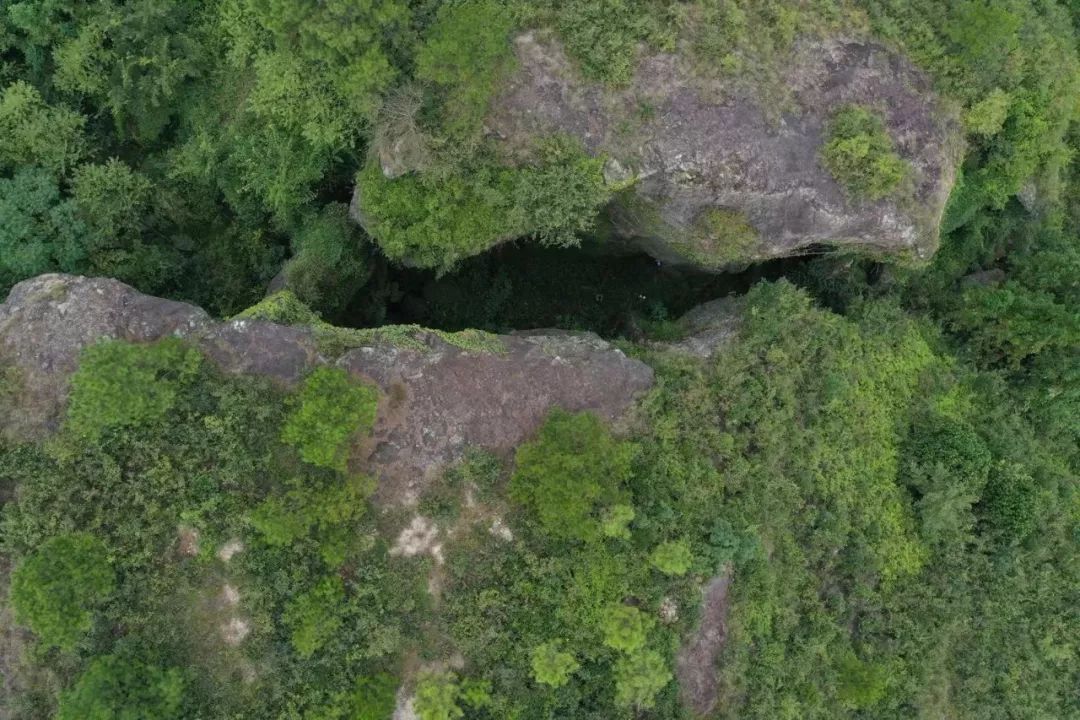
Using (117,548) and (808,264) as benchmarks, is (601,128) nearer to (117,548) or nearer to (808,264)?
(808,264)

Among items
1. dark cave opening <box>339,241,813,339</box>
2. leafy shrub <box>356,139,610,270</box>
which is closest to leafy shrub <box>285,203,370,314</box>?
leafy shrub <box>356,139,610,270</box>

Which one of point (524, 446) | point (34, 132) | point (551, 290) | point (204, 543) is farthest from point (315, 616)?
point (34, 132)

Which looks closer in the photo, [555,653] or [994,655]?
[555,653]

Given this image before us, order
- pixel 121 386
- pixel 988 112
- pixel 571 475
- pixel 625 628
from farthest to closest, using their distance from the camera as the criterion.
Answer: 1. pixel 988 112
2. pixel 571 475
3. pixel 625 628
4. pixel 121 386

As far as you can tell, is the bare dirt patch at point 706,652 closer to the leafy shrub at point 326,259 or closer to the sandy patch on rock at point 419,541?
the sandy patch on rock at point 419,541

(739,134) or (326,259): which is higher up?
(739,134)

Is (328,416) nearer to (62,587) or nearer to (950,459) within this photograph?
(62,587)

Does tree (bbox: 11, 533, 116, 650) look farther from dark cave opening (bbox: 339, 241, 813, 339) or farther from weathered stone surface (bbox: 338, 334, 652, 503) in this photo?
dark cave opening (bbox: 339, 241, 813, 339)

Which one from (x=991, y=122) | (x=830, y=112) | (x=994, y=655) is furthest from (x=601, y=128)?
(x=994, y=655)
